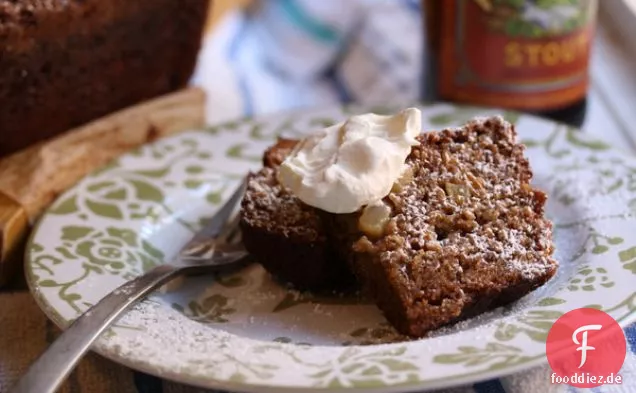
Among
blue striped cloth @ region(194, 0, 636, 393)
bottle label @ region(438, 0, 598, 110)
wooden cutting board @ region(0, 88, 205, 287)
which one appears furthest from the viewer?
blue striped cloth @ region(194, 0, 636, 393)

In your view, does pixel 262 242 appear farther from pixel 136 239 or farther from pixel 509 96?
pixel 509 96

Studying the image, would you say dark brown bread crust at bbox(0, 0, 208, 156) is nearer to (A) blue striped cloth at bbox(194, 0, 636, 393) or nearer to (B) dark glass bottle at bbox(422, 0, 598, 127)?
(A) blue striped cloth at bbox(194, 0, 636, 393)

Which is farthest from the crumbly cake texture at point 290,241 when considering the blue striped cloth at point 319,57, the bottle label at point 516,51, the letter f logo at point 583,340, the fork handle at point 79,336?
the blue striped cloth at point 319,57

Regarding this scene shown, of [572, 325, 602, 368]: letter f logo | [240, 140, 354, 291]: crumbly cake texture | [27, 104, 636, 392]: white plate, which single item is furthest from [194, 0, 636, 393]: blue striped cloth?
[572, 325, 602, 368]: letter f logo

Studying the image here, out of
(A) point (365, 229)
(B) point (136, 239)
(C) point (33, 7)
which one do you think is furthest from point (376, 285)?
(C) point (33, 7)

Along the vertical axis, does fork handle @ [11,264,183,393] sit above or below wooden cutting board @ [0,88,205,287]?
above

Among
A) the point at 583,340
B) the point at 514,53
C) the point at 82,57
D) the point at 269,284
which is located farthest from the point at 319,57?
the point at 583,340

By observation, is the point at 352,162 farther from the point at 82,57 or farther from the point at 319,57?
the point at 319,57
